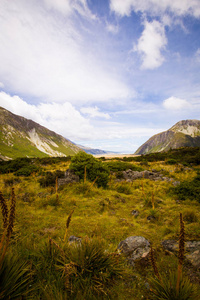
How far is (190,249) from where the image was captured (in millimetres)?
3762

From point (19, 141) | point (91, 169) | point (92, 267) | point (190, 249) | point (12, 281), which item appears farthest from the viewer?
point (19, 141)

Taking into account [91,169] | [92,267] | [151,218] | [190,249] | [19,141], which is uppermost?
[19,141]

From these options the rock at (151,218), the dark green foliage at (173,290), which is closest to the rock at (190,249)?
the dark green foliage at (173,290)

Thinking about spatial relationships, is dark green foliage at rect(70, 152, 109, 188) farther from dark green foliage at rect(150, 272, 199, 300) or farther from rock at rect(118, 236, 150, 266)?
dark green foliage at rect(150, 272, 199, 300)

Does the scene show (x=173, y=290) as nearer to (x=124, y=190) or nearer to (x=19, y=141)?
(x=124, y=190)

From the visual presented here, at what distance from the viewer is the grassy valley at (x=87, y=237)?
2.26 metres

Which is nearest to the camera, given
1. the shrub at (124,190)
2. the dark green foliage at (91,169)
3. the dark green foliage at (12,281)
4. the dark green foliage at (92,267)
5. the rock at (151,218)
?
the dark green foliage at (12,281)

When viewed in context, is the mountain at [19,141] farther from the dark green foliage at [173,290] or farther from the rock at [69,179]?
the dark green foliage at [173,290]

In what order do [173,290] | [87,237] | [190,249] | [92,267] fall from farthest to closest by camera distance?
[190,249]
[87,237]
[92,267]
[173,290]

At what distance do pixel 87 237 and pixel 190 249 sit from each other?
9.68ft

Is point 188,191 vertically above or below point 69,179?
above

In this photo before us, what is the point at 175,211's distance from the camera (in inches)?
263

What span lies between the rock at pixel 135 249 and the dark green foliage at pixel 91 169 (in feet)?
21.8

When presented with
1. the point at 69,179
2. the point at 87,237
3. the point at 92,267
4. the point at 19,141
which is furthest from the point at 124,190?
the point at 19,141
